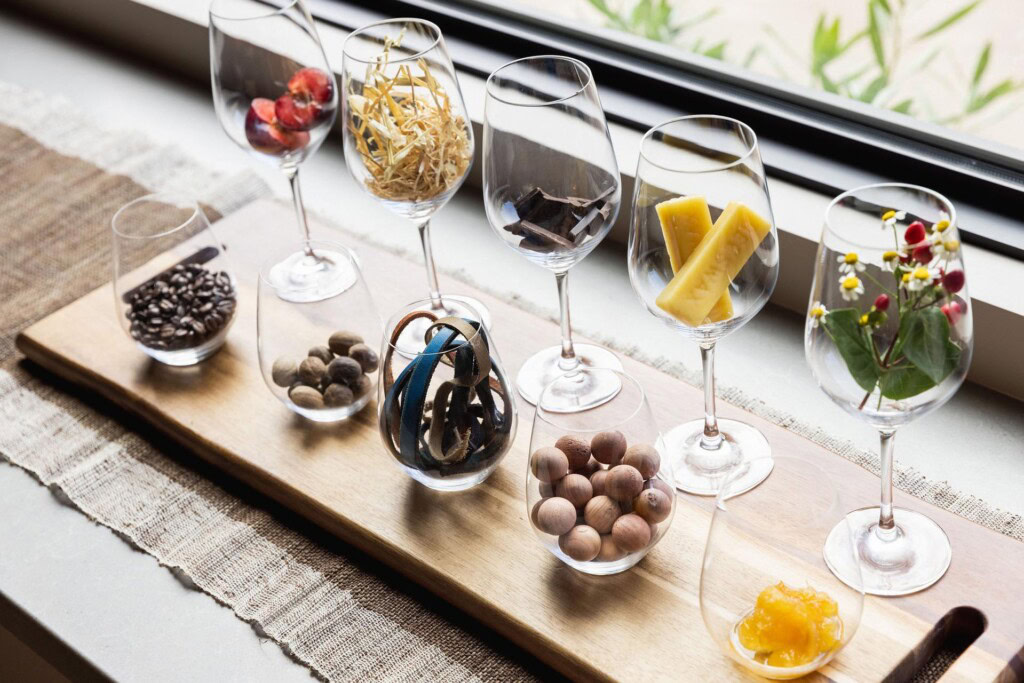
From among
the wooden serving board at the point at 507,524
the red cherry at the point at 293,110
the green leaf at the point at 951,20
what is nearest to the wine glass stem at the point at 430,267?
the wooden serving board at the point at 507,524

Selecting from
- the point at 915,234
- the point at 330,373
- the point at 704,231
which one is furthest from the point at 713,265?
the point at 330,373

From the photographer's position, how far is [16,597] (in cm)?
79

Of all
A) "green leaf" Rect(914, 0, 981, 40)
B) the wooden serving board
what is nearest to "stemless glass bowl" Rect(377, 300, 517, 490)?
the wooden serving board

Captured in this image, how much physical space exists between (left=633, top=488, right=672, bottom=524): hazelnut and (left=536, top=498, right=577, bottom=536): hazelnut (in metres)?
0.04

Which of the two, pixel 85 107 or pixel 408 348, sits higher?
pixel 408 348

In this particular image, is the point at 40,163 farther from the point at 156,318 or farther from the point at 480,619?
the point at 480,619

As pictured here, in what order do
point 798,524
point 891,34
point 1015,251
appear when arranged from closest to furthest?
1. point 798,524
2. point 1015,251
3. point 891,34

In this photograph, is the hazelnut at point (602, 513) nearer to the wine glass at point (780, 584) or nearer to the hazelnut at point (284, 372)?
the wine glass at point (780, 584)

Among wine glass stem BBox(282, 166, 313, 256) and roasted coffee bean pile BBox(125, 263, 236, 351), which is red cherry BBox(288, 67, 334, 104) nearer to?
wine glass stem BBox(282, 166, 313, 256)

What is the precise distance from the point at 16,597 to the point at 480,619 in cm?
35

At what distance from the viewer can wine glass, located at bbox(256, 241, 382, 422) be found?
86 centimetres

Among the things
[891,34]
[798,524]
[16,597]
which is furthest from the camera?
[891,34]

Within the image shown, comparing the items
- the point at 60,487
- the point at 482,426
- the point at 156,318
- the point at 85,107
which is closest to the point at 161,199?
the point at 156,318

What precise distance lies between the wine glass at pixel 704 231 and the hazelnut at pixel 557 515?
0.12m
